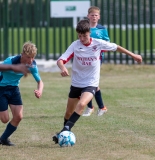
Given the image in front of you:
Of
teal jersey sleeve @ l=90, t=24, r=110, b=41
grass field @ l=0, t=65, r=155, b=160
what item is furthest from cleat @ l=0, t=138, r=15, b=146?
teal jersey sleeve @ l=90, t=24, r=110, b=41

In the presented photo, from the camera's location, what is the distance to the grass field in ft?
26.7

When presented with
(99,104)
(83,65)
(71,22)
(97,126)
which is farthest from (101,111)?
(71,22)

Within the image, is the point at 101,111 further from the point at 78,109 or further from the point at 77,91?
the point at 78,109

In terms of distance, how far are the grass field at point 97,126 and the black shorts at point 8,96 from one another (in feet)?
1.96

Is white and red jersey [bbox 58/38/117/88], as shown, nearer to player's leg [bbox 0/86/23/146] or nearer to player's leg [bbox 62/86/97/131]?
player's leg [bbox 62/86/97/131]

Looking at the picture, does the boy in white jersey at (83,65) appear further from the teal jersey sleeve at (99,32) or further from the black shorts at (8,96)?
the teal jersey sleeve at (99,32)

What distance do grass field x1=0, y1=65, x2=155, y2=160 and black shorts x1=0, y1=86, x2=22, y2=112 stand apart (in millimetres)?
598

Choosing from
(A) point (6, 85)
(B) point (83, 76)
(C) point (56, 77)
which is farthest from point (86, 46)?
(C) point (56, 77)

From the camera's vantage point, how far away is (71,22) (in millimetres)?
20969

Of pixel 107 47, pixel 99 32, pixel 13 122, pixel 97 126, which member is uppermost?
pixel 99 32

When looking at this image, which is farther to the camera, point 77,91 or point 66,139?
point 77,91

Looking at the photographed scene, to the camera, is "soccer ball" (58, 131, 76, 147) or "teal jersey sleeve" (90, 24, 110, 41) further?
"teal jersey sleeve" (90, 24, 110, 41)

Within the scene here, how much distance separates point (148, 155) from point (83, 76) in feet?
5.88

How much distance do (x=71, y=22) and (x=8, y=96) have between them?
40.3 ft
